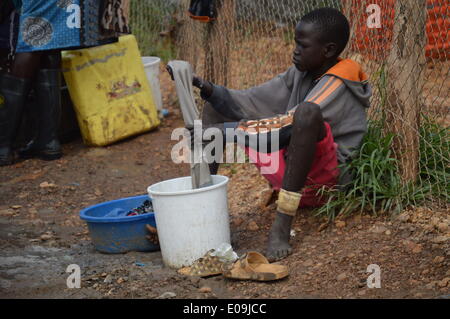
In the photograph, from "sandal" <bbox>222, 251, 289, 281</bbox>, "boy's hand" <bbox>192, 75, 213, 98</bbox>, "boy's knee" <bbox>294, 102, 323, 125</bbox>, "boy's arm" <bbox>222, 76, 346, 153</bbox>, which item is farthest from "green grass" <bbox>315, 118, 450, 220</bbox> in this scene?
"boy's hand" <bbox>192, 75, 213, 98</bbox>

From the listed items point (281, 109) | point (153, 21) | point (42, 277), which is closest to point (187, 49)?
point (153, 21)

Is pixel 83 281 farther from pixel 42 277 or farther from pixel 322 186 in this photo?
pixel 322 186

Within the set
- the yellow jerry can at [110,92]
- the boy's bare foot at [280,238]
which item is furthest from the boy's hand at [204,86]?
the yellow jerry can at [110,92]

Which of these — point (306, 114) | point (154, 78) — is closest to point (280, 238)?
point (306, 114)

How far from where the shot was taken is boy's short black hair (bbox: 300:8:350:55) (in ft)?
10.9

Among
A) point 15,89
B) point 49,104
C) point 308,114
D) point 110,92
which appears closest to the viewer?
point 308,114

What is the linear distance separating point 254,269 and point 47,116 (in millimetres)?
2792

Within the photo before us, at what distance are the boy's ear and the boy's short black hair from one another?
2cm

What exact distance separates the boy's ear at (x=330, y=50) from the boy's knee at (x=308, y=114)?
43 centimetres

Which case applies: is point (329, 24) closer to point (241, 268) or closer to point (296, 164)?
point (296, 164)

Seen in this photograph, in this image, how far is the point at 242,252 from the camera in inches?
131

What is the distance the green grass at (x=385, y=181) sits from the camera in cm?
337

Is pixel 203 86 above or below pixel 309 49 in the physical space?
below

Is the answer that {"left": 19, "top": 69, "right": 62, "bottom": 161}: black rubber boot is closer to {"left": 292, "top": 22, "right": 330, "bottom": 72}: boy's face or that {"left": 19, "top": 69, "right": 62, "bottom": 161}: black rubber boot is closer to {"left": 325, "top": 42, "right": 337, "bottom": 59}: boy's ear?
{"left": 292, "top": 22, "right": 330, "bottom": 72}: boy's face
